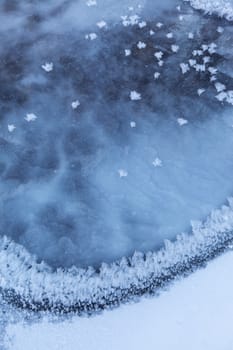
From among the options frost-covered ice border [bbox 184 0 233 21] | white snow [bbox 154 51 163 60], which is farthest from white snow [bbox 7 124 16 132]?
frost-covered ice border [bbox 184 0 233 21]

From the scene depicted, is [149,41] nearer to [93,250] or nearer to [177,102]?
[177,102]

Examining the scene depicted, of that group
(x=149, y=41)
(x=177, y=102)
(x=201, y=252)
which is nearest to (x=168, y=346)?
(x=201, y=252)

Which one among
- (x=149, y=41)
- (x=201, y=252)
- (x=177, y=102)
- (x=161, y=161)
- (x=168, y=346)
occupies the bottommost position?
(x=168, y=346)

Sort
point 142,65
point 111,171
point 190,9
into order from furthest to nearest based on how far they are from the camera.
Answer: point 190,9
point 142,65
point 111,171

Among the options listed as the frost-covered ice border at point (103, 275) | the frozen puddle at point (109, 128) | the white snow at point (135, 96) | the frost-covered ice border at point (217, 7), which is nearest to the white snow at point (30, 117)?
the frozen puddle at point (109, 128)

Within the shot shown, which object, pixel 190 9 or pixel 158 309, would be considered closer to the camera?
pixel 158 309

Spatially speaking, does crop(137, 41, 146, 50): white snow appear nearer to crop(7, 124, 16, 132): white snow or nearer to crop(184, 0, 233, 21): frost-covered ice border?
crop(184, 0, 233, 21): frost-covered ice border
